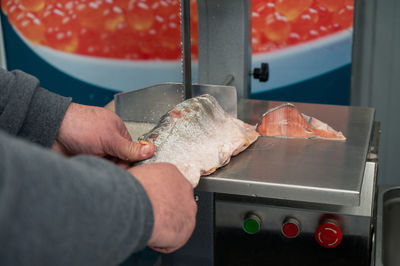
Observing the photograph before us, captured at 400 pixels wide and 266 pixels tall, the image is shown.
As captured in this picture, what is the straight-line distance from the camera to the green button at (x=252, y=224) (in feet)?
3.80

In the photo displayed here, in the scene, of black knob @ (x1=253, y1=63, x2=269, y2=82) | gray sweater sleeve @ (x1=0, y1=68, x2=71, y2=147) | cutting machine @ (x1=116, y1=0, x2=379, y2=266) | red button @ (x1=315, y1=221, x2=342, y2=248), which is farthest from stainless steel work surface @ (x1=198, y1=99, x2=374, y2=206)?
black knob @ (x1=253, y1=63, x2=269, y2=82)

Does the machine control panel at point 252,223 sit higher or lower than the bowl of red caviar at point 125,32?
lower

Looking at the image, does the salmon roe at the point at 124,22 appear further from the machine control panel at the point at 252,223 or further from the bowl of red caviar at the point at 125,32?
the machine control panel at the point at 252,223

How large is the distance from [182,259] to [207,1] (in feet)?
3.50

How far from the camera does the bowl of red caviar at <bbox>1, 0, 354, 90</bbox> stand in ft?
9.26

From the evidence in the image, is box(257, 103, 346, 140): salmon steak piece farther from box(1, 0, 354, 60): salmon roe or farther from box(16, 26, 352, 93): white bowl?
box(16, 26, 352, 93): white bowl

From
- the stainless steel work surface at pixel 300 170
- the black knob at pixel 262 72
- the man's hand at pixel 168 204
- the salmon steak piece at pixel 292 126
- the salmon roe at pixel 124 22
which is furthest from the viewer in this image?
the salmon roe at pixel 124 22

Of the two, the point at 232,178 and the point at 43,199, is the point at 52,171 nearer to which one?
the point at 43,199

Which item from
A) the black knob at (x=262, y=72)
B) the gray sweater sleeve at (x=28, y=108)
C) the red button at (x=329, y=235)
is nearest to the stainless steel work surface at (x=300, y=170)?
the red button at (x=329, y=235)

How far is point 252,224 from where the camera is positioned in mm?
1163

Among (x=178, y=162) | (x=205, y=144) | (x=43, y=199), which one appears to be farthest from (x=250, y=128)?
(x=43, y=199)

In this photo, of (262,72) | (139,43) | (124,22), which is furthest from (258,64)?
(262,72)

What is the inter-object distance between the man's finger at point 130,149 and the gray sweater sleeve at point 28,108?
0.16 metres

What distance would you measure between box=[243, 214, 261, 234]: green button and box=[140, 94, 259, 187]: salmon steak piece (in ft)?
0.53
